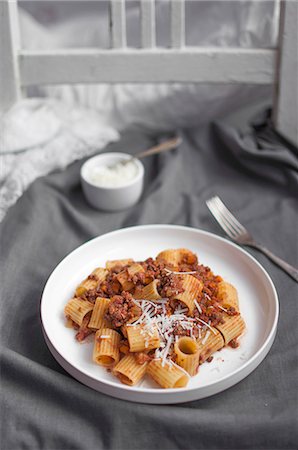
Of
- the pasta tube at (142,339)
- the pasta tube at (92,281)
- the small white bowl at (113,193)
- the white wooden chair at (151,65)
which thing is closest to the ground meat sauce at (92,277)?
the pasta tube at (92,281)

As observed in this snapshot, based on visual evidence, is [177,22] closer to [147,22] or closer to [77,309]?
[147,22]

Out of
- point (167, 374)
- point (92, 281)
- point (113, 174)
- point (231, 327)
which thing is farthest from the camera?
point (113, 174)

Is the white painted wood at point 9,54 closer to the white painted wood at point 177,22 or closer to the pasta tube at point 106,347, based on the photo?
the white painted wood at point 177,22

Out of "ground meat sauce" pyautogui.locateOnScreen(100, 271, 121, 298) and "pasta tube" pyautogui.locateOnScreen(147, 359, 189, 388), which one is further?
"ground meat sauce" pyautogui.locateOnScreen(100, 271, 121, 298)

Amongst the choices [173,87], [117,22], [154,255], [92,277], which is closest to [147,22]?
[117,22]

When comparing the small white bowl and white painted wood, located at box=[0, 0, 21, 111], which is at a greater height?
white painted wood, located at box=[0, 0, 21, 111]

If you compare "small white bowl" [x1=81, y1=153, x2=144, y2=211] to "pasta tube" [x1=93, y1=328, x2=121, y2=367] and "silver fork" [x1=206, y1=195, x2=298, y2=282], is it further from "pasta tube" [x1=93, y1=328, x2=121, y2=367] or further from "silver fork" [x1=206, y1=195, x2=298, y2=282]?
"pasta tube" [x1=93, y1=328, x2=121, y2=367]

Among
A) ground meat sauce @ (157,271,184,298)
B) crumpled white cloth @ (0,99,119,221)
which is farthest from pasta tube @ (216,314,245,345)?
crumpled white cloth @ (0,99,119,221)
